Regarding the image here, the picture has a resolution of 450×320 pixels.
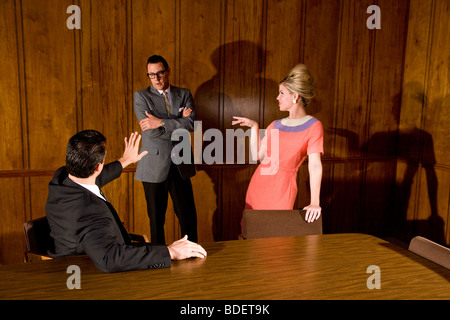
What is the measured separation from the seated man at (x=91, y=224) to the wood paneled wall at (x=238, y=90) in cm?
190

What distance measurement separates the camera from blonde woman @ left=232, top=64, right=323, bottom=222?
253cm

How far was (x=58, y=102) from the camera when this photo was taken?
11.0ft

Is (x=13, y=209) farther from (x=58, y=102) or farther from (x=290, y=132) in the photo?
(x=290, y=132)

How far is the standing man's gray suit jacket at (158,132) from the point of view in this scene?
10.1 feet

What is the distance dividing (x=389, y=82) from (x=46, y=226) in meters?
4.12

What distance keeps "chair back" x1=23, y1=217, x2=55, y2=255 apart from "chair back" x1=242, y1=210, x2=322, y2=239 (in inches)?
43.4

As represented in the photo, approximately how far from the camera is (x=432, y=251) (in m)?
1.67

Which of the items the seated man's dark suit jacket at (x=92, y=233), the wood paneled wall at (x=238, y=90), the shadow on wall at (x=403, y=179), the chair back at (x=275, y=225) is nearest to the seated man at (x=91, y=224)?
the seated man's dark suit jacket at (x=92, y=233)

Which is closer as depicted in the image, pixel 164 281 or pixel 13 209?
pixel 164 281

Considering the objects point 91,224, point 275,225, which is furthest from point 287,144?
point 91,224

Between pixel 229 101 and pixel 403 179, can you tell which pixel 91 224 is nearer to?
pixel 229 101

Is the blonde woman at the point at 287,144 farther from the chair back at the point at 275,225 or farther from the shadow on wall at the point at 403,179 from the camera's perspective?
the shadow on wall at the point at 403,179

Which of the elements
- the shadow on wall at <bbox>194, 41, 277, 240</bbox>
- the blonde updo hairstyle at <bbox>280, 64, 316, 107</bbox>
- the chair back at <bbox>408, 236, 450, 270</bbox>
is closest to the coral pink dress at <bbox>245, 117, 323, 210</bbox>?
the blonde updo hairstyle at <bbox>280, 64, 316, 107</bbox>
